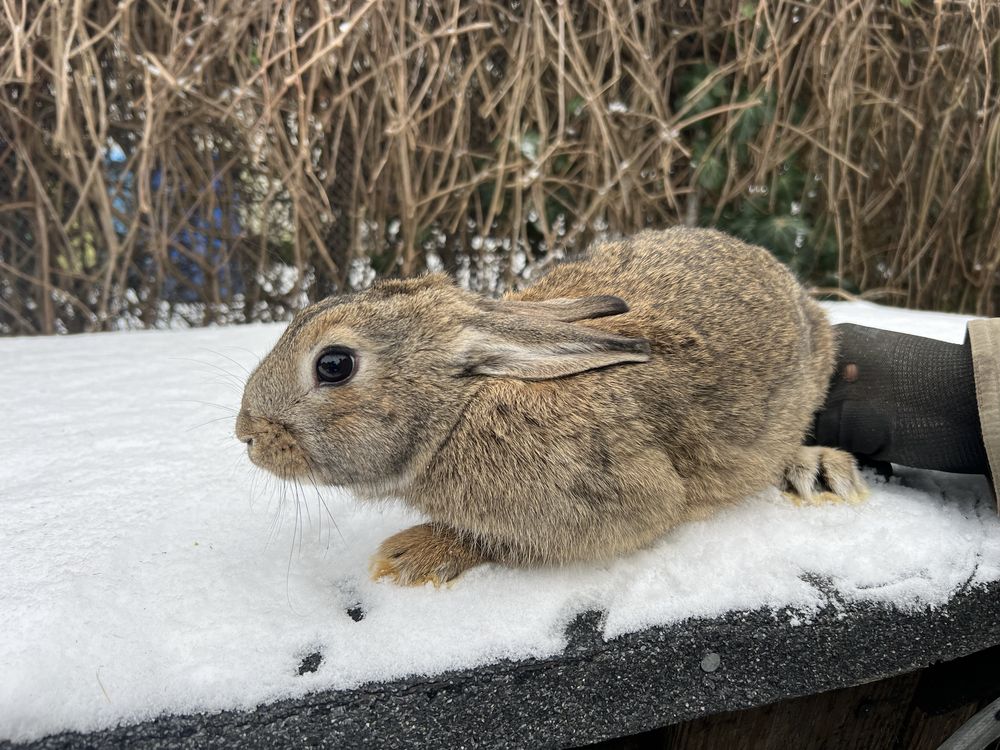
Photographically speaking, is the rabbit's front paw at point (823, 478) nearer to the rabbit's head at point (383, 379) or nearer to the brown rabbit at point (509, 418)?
the brown rabbit at point (509, 418)

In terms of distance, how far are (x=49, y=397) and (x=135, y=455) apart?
60 centimetres

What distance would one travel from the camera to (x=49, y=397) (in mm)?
1962

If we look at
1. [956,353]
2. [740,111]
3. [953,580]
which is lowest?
[953,580]

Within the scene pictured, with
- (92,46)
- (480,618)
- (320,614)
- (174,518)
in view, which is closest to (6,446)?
(174,518)

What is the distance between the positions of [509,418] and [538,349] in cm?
14

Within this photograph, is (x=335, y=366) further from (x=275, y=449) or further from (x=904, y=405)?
(x=904, y=405)

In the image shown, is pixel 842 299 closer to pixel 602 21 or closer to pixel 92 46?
pixel 602 21

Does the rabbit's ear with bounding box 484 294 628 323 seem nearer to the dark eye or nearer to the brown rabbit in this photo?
the brown rabbit

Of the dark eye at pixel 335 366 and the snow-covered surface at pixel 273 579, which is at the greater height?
the dark eye at pixel 335 366

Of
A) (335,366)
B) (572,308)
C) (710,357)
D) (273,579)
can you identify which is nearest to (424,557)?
(273,579)

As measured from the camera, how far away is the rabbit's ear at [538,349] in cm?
116

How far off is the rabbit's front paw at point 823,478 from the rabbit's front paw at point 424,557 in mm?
735

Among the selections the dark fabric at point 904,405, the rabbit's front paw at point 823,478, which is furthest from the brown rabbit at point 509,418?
the dark fabric at point 904,405

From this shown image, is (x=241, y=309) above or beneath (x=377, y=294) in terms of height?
beneath
